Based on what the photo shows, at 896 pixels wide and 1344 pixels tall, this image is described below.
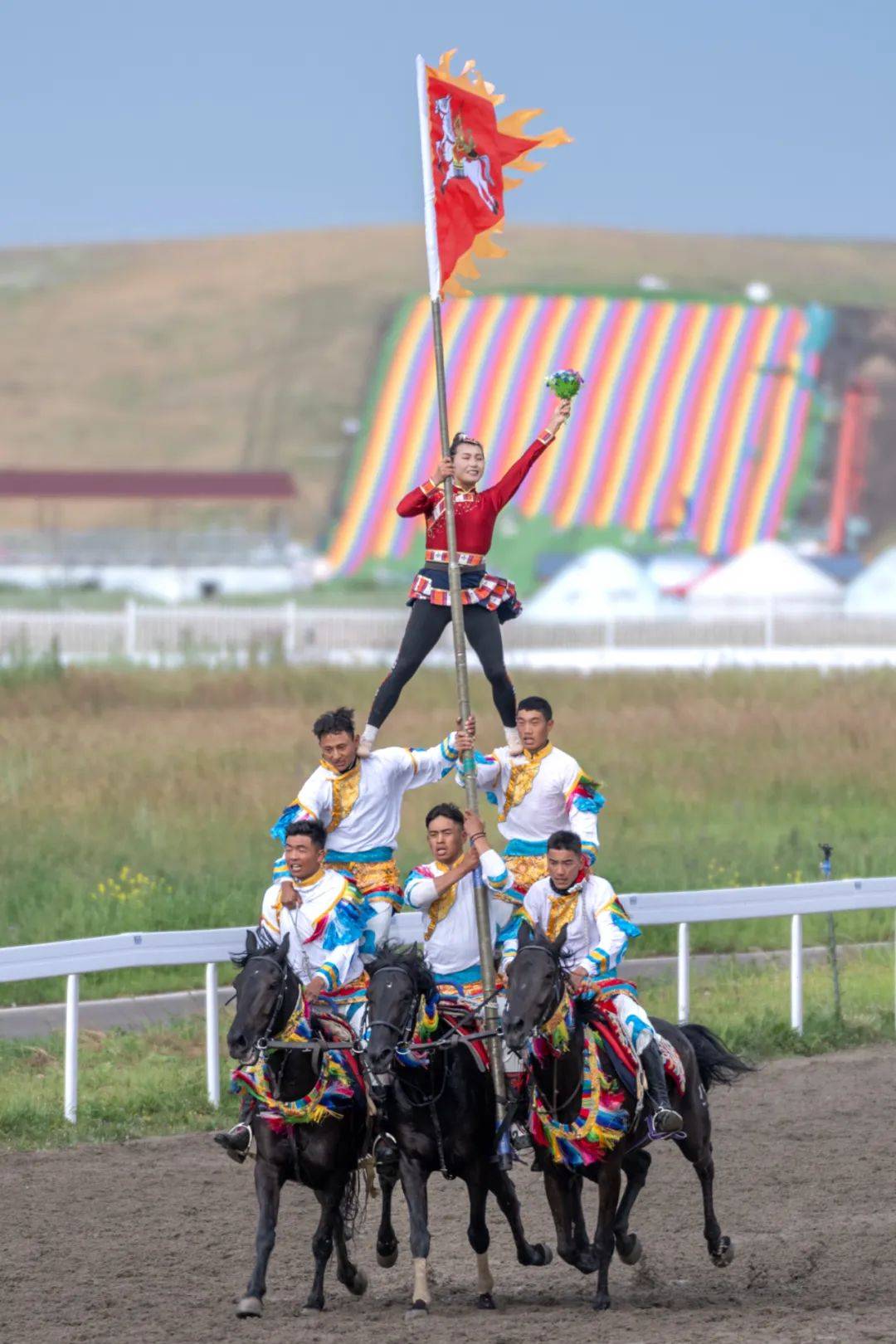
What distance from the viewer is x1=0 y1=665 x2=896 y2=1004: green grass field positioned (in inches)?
650

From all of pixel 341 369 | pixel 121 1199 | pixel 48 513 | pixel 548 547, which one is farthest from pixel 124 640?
pixel 341 369

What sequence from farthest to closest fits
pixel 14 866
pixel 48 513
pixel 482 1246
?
pixel 48 513
pixel 14 866
pixel 482 1246

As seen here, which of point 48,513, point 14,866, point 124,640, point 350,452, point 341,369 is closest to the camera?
point 14,866

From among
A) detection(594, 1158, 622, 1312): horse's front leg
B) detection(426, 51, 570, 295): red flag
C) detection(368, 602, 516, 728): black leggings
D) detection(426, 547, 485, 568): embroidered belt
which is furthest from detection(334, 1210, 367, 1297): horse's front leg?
detection(426, 51, 570, 295): red flag

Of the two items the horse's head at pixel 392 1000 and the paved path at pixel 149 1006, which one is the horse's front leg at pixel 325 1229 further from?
the paved path at pixel 149 1006

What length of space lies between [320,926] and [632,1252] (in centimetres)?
180

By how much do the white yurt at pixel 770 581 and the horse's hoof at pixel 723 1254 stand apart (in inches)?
1562

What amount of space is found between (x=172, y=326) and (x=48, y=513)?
2764 cm

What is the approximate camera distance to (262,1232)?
8039 mm

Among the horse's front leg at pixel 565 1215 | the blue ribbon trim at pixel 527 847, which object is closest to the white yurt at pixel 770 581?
the blue ribbon trim at pixel 527 847

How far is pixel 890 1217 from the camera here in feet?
30.7

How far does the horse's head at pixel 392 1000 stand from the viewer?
7.81 m

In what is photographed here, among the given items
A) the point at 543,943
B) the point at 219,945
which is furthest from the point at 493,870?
the point at 219,945

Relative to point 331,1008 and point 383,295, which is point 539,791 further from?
point 383,295
